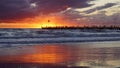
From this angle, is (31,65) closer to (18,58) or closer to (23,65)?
(23,65)

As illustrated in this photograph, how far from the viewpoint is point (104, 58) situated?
17.8 m

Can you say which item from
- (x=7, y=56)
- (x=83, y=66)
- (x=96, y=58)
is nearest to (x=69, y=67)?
(x=83, y=66)

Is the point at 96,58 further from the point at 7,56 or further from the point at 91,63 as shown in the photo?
the point at 7,56

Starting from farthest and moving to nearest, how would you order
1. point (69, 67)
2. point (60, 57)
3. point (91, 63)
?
1. point (60, 57)
2. point (91, 63)
3. point (69, 67)

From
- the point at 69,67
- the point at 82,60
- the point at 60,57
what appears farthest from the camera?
the point at 60,57

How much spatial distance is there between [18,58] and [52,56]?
211cm

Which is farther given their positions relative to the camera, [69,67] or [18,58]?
[18,58]

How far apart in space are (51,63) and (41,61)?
85 centimetres

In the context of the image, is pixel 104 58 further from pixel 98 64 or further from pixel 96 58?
pixel 98 64

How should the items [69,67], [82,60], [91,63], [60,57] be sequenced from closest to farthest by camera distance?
[69,67]
[91,63]
[82,60]
[60,57]

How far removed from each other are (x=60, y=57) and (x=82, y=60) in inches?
69.1

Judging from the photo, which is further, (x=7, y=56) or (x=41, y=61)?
(x=7, y=56)

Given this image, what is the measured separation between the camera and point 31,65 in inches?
607

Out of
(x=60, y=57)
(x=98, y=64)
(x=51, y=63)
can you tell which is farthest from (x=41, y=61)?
(x=98, y=64)
